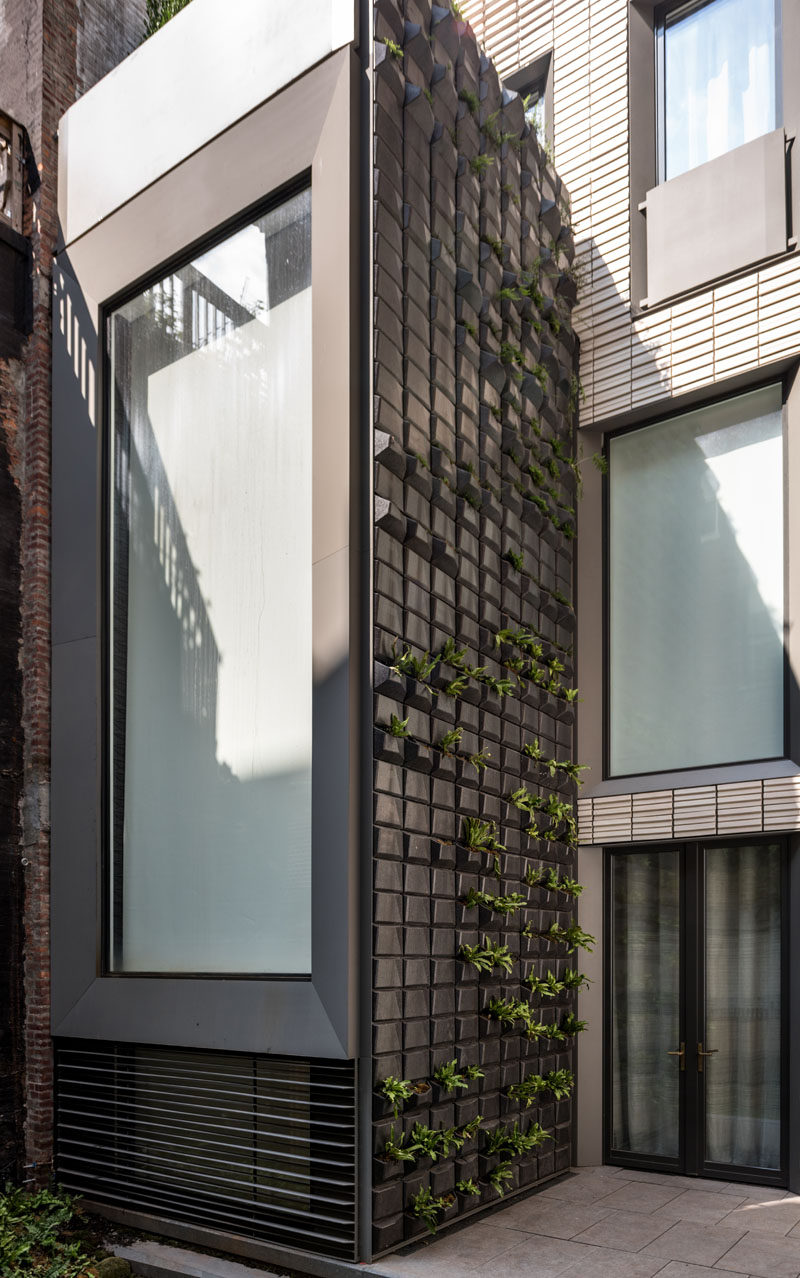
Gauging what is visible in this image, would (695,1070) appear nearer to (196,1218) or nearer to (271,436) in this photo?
(196,1218)

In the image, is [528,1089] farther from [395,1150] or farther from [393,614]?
[393,614]

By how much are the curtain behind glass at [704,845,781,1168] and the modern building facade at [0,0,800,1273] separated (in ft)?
0.08

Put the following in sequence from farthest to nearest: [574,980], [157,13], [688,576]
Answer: [157,13] → [688,576] → [574,980]

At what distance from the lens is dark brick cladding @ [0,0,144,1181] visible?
286 inches

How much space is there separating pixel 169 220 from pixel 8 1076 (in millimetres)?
5607

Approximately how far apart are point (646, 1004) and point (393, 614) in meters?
3.48

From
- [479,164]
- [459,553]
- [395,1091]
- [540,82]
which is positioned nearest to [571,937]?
[395,1091]

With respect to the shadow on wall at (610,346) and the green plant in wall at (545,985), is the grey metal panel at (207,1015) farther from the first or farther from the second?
the shadow on wall at (610,346)

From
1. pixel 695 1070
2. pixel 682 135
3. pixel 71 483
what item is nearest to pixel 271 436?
pixel 71 483

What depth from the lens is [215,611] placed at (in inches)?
268

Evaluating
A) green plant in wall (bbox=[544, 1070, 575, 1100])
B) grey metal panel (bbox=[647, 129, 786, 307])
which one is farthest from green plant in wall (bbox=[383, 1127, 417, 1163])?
grey metal panel (bbox=[647, 129, 786, 307])

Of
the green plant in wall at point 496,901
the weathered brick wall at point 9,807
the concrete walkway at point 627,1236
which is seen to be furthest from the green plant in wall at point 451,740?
the weathered brick wall at point 9,807

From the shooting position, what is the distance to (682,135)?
8.13 m

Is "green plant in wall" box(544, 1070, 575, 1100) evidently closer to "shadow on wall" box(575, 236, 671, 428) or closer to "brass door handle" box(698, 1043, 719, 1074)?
"brass door handle" box(698, 1043, 719, 1074)
